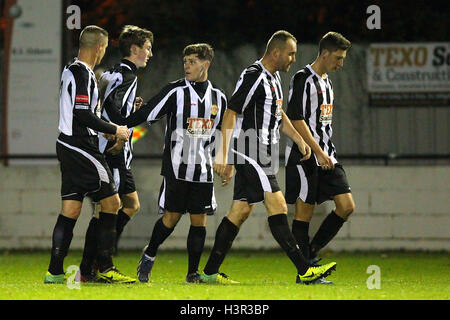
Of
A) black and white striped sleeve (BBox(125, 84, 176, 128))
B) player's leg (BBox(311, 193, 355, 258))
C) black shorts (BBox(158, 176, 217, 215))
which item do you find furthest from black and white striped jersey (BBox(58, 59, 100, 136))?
player's leg (BBox(311, 193, 355, 258))

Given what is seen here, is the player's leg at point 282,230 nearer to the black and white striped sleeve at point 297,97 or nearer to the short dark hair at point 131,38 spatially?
the black and white striped sleeve at point 297,97

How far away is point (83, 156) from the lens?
28.2 feet

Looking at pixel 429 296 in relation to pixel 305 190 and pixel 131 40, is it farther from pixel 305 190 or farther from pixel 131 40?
pixel 131 40

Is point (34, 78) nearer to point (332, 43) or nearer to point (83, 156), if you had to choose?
point (83, 156)

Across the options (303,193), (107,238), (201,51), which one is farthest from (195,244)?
(201,51)

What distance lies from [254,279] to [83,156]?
2373 mm

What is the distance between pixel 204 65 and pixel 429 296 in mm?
2624

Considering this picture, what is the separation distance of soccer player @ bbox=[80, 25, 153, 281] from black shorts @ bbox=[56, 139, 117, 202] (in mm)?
341

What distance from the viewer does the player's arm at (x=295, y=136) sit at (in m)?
8.81

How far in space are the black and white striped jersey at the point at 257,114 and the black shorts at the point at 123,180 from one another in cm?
104

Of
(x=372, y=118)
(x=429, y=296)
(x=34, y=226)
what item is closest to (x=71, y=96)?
(x=429, y=296)

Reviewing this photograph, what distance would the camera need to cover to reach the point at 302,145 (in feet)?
28.9

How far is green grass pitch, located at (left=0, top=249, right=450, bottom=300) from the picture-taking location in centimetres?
766

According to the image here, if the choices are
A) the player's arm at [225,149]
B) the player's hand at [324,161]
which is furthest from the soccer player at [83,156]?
the player's hand at [324,161]
